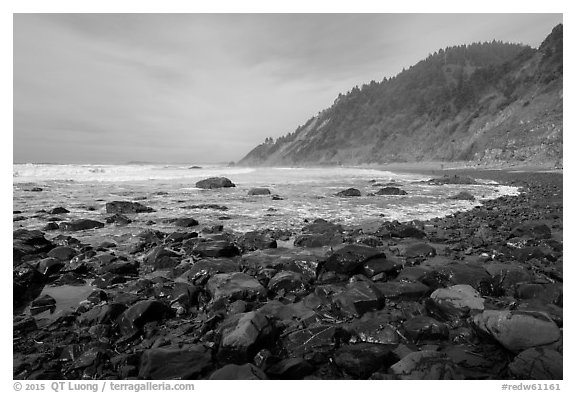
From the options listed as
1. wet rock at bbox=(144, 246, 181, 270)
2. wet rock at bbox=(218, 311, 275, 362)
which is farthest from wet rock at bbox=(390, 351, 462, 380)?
wet rock at bbox=(144, 246, 181, 270)

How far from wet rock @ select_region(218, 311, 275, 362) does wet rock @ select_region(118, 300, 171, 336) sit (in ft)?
4.21

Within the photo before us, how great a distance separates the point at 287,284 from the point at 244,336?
2118 mm

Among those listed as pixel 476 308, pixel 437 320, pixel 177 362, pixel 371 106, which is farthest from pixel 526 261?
pixel 371 106

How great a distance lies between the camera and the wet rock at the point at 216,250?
7.98m

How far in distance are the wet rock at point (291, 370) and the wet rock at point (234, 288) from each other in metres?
1.93

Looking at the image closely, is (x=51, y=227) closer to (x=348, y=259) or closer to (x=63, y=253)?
(x=63, y=253)

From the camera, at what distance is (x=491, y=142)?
63.5m

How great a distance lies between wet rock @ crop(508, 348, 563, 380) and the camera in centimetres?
331

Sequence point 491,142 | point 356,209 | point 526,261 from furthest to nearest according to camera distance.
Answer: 1. point 491,142
2. point 356,209
3. point 526,261

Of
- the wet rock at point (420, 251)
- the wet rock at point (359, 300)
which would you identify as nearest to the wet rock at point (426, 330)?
the wet rock at point (359, 300)

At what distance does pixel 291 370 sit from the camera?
358 centimetres

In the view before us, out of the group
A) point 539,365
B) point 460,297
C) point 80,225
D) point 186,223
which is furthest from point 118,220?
point 539,365
